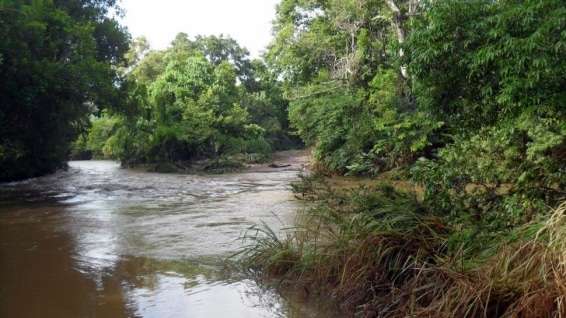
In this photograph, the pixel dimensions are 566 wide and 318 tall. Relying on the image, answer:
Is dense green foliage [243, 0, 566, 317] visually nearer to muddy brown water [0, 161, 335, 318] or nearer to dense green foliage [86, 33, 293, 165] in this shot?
muddy brown water [0, 161, 335, 318]

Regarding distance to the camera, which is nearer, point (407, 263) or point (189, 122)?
point (407, 263)

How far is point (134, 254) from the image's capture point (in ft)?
26.8

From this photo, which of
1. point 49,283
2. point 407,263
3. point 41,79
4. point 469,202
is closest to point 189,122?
point 41,79

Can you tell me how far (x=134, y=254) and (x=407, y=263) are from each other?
14.9ft

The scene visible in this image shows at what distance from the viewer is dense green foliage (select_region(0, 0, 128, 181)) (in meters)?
14.9

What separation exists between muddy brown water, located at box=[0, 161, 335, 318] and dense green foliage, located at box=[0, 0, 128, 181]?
273 cm

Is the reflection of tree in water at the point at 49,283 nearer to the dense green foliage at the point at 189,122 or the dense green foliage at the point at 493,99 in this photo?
the dense green foliage at the point at 493,99

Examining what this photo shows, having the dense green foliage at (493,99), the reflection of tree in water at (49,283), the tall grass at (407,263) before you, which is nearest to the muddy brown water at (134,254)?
the reflection of tree in water at (49,283)

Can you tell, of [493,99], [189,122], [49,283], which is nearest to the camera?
[493,99]

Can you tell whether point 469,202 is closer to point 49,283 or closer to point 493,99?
point 493,99

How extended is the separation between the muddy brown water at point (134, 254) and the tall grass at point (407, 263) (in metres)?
0.40

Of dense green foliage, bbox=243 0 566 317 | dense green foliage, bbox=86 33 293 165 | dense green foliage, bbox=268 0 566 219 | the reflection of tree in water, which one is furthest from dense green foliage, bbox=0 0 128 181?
dense green foliage, bbox=268 0 566 219

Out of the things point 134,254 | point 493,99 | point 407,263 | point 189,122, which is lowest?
point 134,254

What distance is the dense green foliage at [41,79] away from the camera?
14883 millimetres
